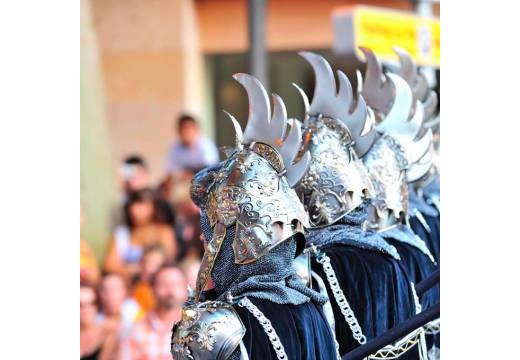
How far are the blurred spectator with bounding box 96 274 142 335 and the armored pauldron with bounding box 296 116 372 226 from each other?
3311 millimetres

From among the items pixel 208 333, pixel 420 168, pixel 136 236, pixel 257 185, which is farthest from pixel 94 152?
pixel 208 333

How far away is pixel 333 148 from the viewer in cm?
459

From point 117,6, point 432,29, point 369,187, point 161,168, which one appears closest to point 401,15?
point 432,29

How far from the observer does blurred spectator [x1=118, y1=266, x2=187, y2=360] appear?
7.44 metres

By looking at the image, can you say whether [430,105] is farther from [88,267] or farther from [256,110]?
[88,267]

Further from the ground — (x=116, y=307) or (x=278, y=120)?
(x=278, y=120)

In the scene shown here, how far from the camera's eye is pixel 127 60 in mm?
12844

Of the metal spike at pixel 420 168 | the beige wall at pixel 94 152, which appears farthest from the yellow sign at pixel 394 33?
the metal spike at pixel 420 168

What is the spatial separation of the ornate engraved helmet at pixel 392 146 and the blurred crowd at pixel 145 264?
212 centimetres

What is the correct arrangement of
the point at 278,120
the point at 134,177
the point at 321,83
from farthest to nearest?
the point at 134,177 → the point at 321,83 → the point at 278,120

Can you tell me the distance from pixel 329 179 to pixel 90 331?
10.7 ft

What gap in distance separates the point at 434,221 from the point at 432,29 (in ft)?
13.8
